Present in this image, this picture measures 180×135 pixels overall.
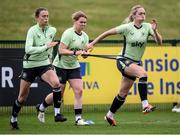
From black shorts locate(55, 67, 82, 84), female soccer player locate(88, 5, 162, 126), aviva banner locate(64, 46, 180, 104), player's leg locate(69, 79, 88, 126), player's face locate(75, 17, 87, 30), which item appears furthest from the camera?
aviva banner locate(64, 46, 180, 104)

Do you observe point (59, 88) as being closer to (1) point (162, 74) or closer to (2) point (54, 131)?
(2) point (54, 131)

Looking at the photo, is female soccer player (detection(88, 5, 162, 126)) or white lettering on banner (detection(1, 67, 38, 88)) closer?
female soccer player (detection(88, 5, 162, 126))

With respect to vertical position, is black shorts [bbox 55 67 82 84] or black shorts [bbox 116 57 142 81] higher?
black shorts [bbox 116 57 142 81]

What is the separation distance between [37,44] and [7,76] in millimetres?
4321

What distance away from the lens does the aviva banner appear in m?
20.2

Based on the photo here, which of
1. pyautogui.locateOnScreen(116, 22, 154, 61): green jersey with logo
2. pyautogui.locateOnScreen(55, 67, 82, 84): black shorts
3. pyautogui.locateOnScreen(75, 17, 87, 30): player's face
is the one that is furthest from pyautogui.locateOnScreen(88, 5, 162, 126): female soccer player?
pyautogui.locateOnScreen(55, 67, 82, 84): black shorts

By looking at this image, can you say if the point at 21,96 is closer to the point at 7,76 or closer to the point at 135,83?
the point at 7,76

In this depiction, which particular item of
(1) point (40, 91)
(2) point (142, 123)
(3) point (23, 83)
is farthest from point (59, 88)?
(1) point (40, 91)

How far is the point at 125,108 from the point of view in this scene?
20875mm

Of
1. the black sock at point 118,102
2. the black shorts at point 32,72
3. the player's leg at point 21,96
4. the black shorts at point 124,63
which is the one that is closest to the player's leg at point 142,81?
the black shorts at point 124,63

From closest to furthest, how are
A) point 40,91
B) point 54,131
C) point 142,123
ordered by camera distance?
1. point 54,131
2. point 142,123
3. point 40,91

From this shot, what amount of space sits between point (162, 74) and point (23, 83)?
220 inches

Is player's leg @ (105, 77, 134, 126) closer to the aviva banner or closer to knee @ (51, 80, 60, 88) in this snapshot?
knee @ (51, 80, 60, 88)

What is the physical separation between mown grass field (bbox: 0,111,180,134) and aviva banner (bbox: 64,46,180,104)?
0.45 metres
